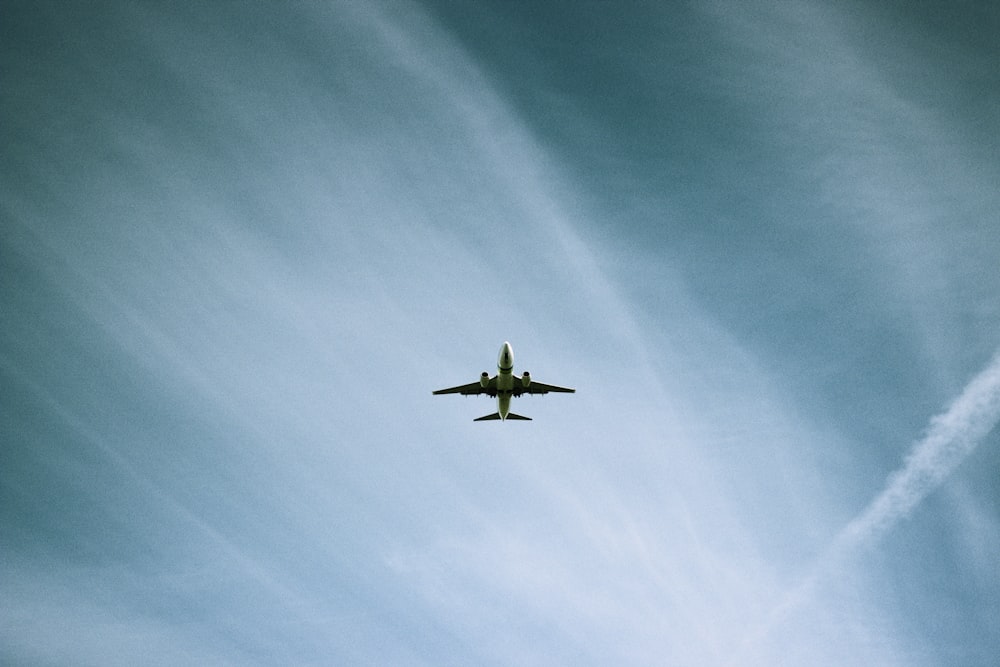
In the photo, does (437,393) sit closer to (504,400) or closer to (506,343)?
(504,400)

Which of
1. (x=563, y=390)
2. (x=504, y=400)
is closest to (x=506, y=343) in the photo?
(x=504, y=400)

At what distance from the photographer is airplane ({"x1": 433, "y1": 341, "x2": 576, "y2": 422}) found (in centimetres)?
8412

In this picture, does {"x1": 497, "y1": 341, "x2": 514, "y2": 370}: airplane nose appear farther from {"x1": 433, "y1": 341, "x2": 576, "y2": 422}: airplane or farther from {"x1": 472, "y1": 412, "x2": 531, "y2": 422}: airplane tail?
{"x1": 472, "y1": 412, "x2": 531, "y2": 422}: airplane tail

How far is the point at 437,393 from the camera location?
97625 millimetres

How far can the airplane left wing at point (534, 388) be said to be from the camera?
9194cm

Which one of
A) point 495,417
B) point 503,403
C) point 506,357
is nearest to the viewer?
point 506,357

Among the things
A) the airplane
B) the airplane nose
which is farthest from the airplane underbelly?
the airplane nose

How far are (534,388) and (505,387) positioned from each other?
7479 mm

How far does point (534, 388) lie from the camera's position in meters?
96.9

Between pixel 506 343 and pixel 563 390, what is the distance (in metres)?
18.9

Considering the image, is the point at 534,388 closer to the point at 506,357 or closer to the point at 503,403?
the point at 503,403

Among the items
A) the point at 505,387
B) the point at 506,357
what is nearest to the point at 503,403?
the point at 505,387

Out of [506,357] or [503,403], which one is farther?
[503,403]

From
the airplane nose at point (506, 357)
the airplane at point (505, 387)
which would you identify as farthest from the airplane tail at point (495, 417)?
the airplane nose at point (506, 357)
